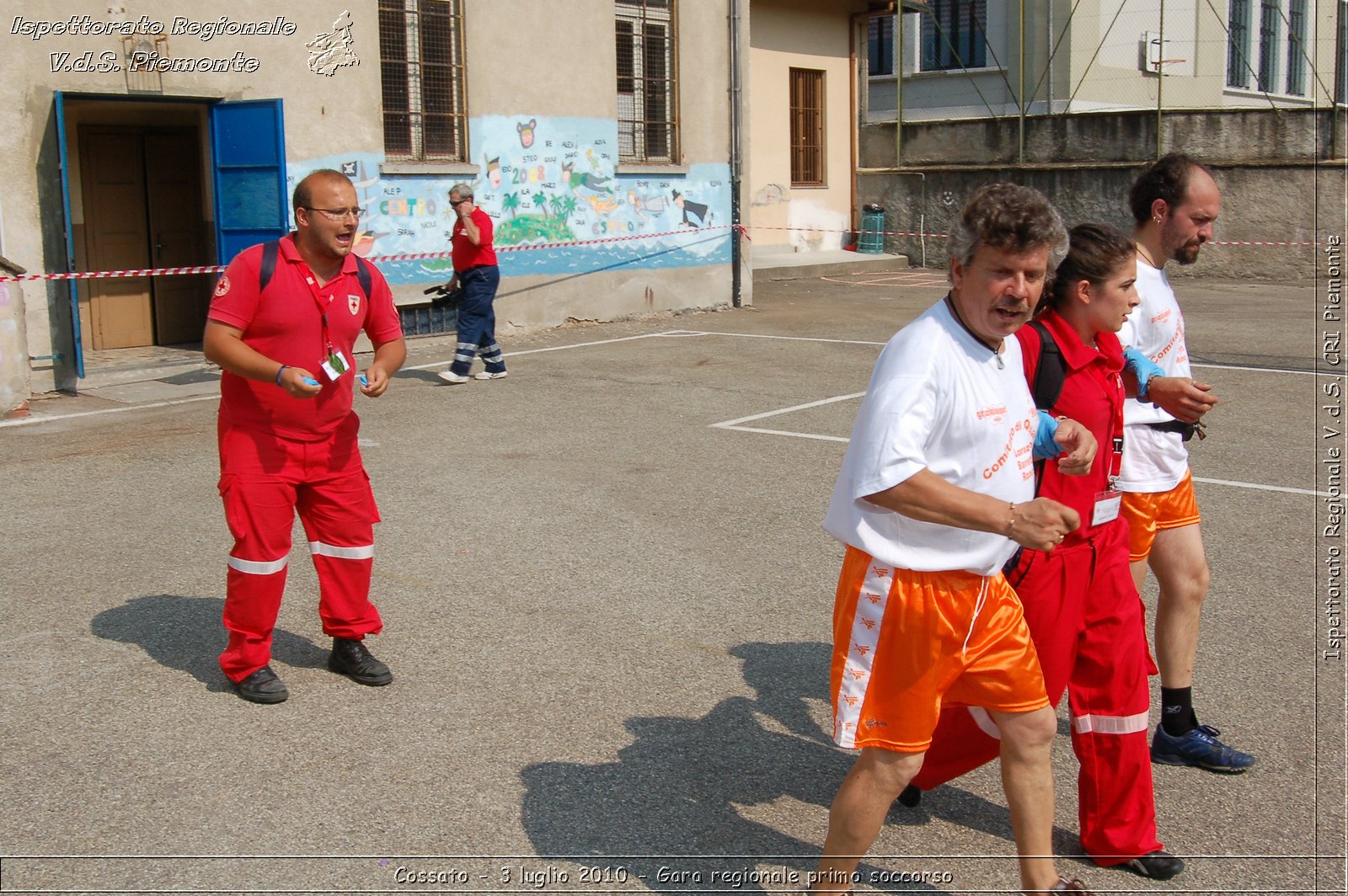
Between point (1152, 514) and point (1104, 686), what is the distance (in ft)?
2.40

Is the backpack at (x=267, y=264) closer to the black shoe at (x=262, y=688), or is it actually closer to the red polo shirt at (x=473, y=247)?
the black shoe at (x=262, y=688)

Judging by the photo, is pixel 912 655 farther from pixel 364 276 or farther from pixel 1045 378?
pixel 364 276

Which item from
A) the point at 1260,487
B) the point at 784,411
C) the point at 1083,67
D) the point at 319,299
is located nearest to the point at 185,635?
the point at 319,299

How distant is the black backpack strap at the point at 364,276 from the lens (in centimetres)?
504

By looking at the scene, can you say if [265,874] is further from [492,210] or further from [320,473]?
[492,210]

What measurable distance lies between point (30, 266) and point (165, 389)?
153 cm

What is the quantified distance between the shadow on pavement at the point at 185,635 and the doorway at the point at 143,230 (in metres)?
8.88

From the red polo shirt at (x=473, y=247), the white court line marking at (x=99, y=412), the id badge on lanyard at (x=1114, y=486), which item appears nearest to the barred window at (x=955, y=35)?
the red polo shirt at (x=473, y=247)

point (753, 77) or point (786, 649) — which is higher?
point (753, 77)

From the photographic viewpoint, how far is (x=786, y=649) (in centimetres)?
525

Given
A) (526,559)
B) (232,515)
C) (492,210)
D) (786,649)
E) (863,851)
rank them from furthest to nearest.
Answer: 1. (492,210)
2. (526,559)
3. (786,649)
4. (232,515)
5. (863,851)

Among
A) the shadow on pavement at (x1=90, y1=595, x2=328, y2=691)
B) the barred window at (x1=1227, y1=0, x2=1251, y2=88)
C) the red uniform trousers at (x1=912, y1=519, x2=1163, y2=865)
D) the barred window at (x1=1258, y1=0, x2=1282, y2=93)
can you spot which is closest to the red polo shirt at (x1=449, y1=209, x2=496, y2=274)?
the shadow on pavement at (x1=90, y1=595, x2=328, y2=691)

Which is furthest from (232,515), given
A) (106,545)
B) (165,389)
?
(165,389)

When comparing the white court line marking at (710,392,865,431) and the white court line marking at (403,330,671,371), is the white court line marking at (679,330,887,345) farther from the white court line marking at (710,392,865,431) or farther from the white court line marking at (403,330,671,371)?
the white court line marking at (710,392,865,431)
